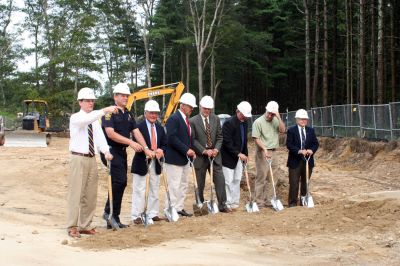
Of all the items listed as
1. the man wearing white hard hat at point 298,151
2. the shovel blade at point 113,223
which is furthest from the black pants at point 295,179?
the shovel blade at point 113,223

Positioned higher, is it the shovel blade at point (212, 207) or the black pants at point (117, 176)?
the black pants at point (117, 176)

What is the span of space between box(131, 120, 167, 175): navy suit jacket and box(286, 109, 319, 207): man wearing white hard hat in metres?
2.52

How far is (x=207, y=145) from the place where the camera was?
35.6 feet

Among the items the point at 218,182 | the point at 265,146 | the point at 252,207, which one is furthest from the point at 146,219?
the point at 265,146

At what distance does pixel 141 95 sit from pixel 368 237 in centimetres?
2332

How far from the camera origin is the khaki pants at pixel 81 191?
8695 millimetres

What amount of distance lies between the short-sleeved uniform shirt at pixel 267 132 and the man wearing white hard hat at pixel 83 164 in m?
3.44

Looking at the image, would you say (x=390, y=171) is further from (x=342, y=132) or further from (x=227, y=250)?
(x=227, y=250)

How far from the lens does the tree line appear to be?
163 feet

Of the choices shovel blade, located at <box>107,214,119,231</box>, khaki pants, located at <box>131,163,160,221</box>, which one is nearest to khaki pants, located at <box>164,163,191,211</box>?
khaki pants, located at <box>131,163,160,221</box>

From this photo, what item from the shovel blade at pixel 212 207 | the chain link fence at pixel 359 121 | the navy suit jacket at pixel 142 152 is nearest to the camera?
the navy suit jacket at pixel 142 152

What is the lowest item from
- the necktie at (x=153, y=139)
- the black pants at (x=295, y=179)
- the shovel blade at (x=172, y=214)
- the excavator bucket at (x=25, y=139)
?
the shovel blade at (x=172, y=214)

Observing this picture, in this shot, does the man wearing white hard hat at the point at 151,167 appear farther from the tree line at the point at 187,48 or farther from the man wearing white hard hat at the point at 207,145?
the tree line at the point at 187,48

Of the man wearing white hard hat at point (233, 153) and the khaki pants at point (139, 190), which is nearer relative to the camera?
the khaki pants at point (139, 190)
